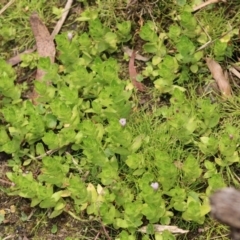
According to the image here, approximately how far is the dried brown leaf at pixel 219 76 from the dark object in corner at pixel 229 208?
123cm

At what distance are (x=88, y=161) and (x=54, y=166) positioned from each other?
0.61 feet

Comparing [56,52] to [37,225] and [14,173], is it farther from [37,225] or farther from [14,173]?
[37,225]

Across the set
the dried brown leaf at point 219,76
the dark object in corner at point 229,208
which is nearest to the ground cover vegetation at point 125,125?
the dried brown leaf at point 219,76

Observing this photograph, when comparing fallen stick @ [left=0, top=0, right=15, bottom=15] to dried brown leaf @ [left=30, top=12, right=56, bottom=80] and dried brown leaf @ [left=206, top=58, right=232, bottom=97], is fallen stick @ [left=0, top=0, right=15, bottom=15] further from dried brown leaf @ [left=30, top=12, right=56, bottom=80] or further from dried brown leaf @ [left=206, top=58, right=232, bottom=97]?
dried brown leaf @ [left=206, top=58, right=232, bottom=97]

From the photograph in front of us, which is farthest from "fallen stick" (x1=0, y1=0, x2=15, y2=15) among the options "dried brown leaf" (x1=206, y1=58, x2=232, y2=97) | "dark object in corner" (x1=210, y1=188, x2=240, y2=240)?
"dark object in corner" (x1=210, y1=188, x2=240, y2=240)

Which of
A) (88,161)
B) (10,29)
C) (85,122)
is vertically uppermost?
(10,29)

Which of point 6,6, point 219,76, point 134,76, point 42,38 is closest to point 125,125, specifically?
point 134,76

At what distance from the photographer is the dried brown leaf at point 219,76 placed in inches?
109

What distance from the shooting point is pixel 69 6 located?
313 centimetres

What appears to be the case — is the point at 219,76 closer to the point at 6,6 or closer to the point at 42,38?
the point at 42,38

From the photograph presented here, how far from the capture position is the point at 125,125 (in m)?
2.63

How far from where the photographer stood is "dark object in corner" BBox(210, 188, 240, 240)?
155 cm

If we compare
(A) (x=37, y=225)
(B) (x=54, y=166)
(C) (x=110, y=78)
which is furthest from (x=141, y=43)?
(A) (x=37, y=225)

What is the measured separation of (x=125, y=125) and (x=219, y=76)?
521 mm
